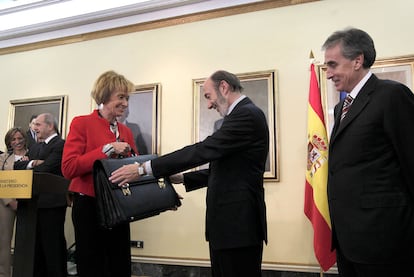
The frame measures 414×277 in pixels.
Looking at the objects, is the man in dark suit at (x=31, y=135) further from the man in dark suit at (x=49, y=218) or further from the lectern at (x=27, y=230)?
the lectern at (x=27, y=230)

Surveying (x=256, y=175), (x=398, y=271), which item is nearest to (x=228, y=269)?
(x=256, y=175)

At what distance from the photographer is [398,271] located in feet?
4.71

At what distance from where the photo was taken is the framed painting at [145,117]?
4113 mm

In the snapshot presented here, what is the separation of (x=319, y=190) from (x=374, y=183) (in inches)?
58.5

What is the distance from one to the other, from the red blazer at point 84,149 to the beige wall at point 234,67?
1.69m

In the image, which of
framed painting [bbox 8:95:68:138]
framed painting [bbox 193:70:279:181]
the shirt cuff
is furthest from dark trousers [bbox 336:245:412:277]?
framed painting [bbox 8:95:68:138]

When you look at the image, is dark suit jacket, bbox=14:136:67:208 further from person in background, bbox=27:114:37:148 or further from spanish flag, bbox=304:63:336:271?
spanish flag, bbox=304:63:336:271

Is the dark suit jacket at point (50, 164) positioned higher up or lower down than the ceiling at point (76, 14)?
lower down

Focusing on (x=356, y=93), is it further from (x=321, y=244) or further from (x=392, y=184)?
(x=321, y=244)

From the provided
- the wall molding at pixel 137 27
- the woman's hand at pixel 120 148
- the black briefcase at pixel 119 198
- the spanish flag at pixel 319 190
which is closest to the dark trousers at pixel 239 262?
the black briefcase at pixel 119 198

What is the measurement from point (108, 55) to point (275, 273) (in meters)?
3.22

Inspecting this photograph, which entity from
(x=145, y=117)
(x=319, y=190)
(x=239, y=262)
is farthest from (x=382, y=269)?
(x=145, y=117)

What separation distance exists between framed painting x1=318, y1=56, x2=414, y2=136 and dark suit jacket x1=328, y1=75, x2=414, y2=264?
75.1 inches

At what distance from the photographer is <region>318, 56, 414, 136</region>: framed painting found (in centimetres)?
327
